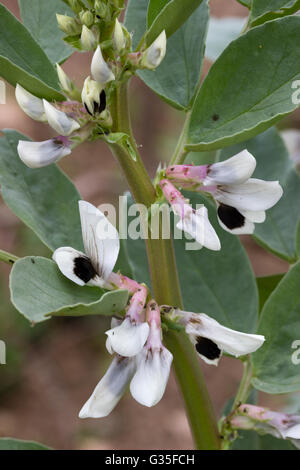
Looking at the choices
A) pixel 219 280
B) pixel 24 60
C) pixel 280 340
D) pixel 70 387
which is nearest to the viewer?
pixel 24 60

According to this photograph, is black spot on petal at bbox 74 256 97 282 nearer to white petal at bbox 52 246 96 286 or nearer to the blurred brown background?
white petal at bbox 52 246 96 286

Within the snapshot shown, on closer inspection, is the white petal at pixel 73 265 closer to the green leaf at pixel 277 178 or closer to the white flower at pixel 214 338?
the white flower at pixel 214 338

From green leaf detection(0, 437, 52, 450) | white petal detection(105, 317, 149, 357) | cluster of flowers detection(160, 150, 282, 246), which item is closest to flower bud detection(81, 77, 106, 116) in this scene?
cluster of flowers detection(160, 150, 282, 246)

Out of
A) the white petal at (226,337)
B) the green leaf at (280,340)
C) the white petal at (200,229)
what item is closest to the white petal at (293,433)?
the green leaf at (280,340)

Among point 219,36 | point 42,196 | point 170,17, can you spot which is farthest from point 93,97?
point 219,36

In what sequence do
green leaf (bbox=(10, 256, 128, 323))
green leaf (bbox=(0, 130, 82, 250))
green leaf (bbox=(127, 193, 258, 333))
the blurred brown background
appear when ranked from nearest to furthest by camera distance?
green leaf (bbox=(10, 256, 128, 323)), green leaf (bbox=(0, 130, 82, 250)), green leaf (bbox=(127, 193, 258, 333)), the blurred brown background

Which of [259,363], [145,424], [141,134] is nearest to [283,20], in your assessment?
[259,363]

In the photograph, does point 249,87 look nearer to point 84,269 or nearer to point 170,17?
point 170,17
